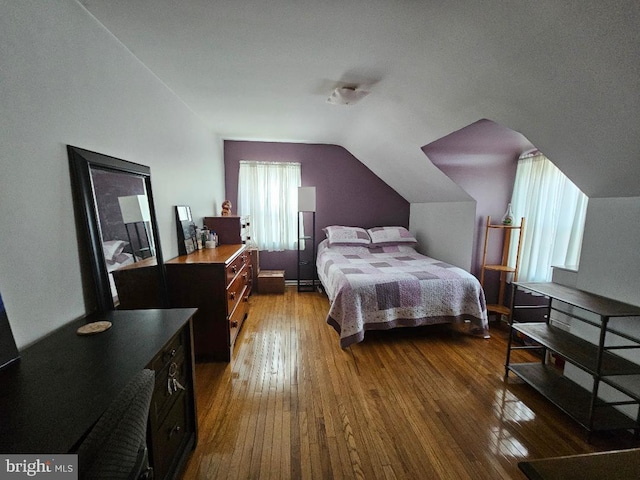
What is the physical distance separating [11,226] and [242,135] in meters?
3.22

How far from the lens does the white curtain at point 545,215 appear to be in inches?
98.9

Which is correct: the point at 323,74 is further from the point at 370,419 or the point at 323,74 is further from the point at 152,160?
the point at 370,419

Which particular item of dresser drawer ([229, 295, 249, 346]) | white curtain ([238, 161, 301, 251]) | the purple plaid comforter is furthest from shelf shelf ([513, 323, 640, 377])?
white curtain ([238, 161, 301, 251])

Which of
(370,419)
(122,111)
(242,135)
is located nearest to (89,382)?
(370,419)

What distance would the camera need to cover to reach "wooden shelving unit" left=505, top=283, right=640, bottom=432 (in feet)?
4.81

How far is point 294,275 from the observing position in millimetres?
4488

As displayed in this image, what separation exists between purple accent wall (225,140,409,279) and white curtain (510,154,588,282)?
1.83 metres

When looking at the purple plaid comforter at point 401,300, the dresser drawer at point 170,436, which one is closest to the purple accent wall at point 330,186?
the purple plaid comforter at point 401,300

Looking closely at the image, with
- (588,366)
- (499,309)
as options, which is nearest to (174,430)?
(588,366)

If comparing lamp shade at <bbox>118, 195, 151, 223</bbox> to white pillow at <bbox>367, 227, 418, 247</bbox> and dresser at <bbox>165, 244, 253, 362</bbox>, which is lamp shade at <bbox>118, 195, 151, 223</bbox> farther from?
white pillow at <bbox>367, 227, 418, 247</bbox>

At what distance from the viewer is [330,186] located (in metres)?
4.38

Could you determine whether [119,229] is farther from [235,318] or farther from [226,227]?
[226,227]

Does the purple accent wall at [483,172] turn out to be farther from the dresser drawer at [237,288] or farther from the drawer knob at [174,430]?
the drawer knob at [174,430]

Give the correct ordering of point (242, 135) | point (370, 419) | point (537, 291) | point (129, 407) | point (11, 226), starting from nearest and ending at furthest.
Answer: point (129, 407), point (11, 226), point (370, 419), point (537, 291), point (242, 135)
